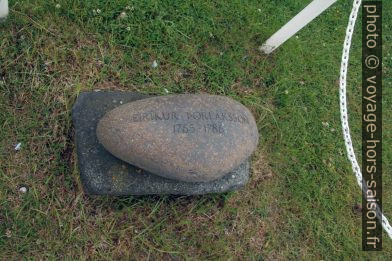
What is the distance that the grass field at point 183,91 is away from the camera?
2.55 m

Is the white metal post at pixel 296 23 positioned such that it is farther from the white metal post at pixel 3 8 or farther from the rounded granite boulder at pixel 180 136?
the white metal post at pixel 3 8

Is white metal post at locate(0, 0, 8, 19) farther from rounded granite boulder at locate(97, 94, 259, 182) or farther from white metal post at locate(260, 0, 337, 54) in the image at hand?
white metal post at locate(260, 0, 337, 54)

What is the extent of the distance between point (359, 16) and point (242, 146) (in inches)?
83.0

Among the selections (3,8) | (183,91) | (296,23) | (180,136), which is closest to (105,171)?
(180,136)

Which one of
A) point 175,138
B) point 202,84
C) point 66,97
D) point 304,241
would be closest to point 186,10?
point 202,84

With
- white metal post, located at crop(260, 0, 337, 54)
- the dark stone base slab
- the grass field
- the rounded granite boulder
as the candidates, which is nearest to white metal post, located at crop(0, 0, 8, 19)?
the grass field

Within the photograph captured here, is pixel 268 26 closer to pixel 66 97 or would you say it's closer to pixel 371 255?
pixel 66 97

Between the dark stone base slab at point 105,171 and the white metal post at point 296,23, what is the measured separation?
1107 millimetres

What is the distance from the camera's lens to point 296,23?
9.07 ft

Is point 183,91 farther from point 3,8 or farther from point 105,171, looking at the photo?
point 3,8

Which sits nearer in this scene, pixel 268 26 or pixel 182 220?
pixel 182 220

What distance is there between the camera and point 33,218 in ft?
8.20

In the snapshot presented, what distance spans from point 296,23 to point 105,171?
152 cm

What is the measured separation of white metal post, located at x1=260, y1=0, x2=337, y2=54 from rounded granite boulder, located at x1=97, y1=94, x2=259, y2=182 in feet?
2.76
